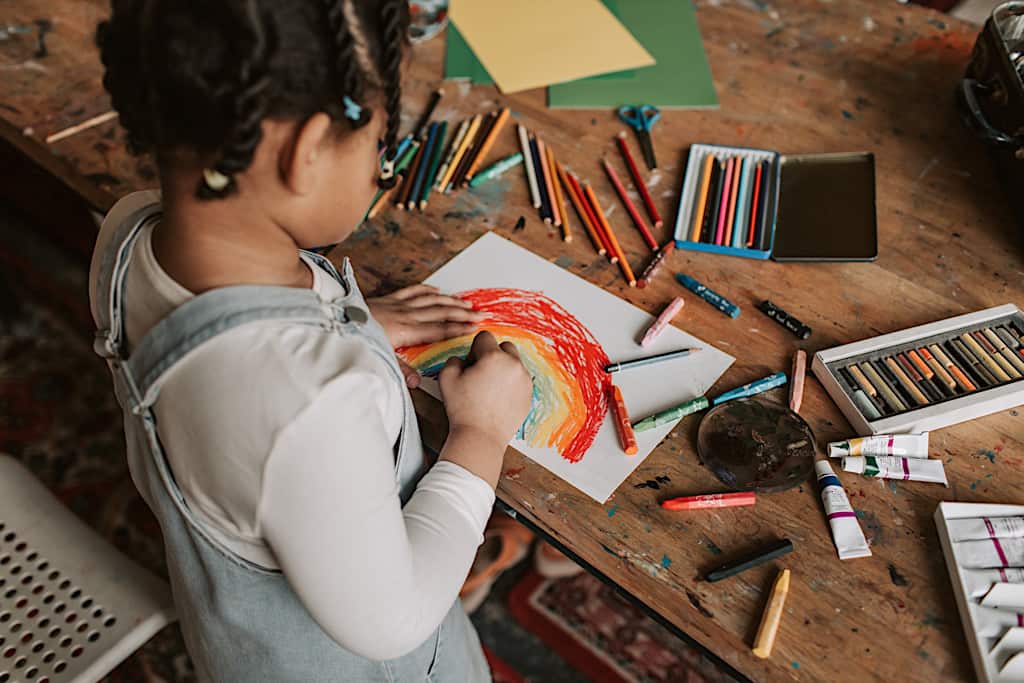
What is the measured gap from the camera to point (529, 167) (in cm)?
108

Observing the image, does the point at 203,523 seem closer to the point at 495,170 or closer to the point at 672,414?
the point at 672,414

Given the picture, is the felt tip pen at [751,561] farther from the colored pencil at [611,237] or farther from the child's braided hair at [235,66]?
the child's braided hair at [235,66]

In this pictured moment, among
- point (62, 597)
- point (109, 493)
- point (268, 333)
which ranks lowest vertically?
point (109, 493)

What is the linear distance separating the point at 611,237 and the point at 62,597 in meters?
0.81

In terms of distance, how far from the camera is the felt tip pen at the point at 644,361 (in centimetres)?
86

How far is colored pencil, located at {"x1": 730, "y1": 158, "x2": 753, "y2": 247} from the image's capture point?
99 cm

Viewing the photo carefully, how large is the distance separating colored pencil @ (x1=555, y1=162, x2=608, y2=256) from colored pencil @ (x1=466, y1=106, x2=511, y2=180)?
0.34 feet

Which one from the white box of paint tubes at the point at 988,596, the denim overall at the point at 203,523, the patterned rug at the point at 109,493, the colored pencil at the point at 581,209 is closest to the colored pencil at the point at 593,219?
the colored pencil at the point at 581,209

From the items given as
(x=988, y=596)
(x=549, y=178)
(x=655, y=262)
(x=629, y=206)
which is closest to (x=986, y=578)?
(x=988, y=596)

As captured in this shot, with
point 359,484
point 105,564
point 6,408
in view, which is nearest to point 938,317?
point 359,484

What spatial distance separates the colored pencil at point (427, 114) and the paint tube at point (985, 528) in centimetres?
82

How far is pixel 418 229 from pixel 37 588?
25.5 inches

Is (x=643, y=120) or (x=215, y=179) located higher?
(x=215, y=179)

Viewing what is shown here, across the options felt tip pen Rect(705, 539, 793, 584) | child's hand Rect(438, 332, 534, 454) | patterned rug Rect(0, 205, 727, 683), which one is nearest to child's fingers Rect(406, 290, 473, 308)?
child's hand Rect(438, 332, 534, 454)
